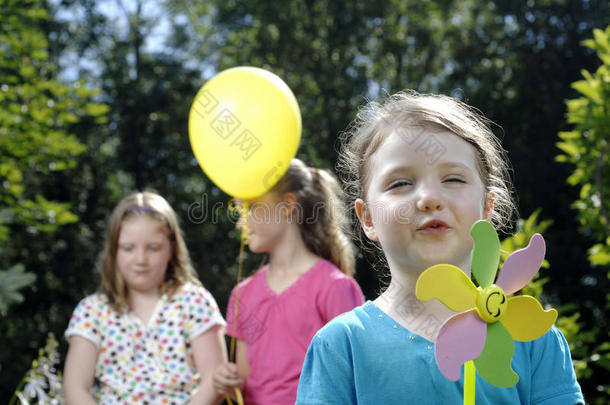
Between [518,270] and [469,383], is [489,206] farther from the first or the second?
[469,383]

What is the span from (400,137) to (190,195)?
6.69m

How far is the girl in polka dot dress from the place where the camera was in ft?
9.11

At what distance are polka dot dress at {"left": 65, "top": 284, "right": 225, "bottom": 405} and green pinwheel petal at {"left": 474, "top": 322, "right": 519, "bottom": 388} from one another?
1.94 m

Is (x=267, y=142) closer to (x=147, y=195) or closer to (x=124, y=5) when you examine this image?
(x=147, y=195)

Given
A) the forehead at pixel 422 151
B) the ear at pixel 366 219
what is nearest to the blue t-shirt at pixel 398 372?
the ear at pixel 366 219

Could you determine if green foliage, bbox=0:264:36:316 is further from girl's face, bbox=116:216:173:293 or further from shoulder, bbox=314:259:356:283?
shoulder, bbox=314:259:356:283

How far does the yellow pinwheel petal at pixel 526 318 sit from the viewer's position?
119cm

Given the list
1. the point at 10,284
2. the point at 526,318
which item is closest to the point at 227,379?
the point at 10,284

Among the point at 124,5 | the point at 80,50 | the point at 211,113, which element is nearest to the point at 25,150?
the point at 211,113

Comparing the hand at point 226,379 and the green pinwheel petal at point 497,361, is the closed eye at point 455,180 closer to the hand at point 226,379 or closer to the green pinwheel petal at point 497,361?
the green pinwheel petal at point 497,361

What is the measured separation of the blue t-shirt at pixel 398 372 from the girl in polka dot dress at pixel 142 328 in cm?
158

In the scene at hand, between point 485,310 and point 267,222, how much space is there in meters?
1.79

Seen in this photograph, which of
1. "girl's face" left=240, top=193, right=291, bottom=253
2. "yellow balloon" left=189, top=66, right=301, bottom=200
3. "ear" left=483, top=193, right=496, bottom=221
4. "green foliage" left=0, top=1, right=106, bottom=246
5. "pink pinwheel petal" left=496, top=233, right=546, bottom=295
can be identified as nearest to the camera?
"pink pinwheel petal" left=496, top=233, right=546, bottom=295

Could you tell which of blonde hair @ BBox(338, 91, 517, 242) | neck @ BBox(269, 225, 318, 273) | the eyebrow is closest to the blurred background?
neck @ BBox(269, 225, 318, 273)
